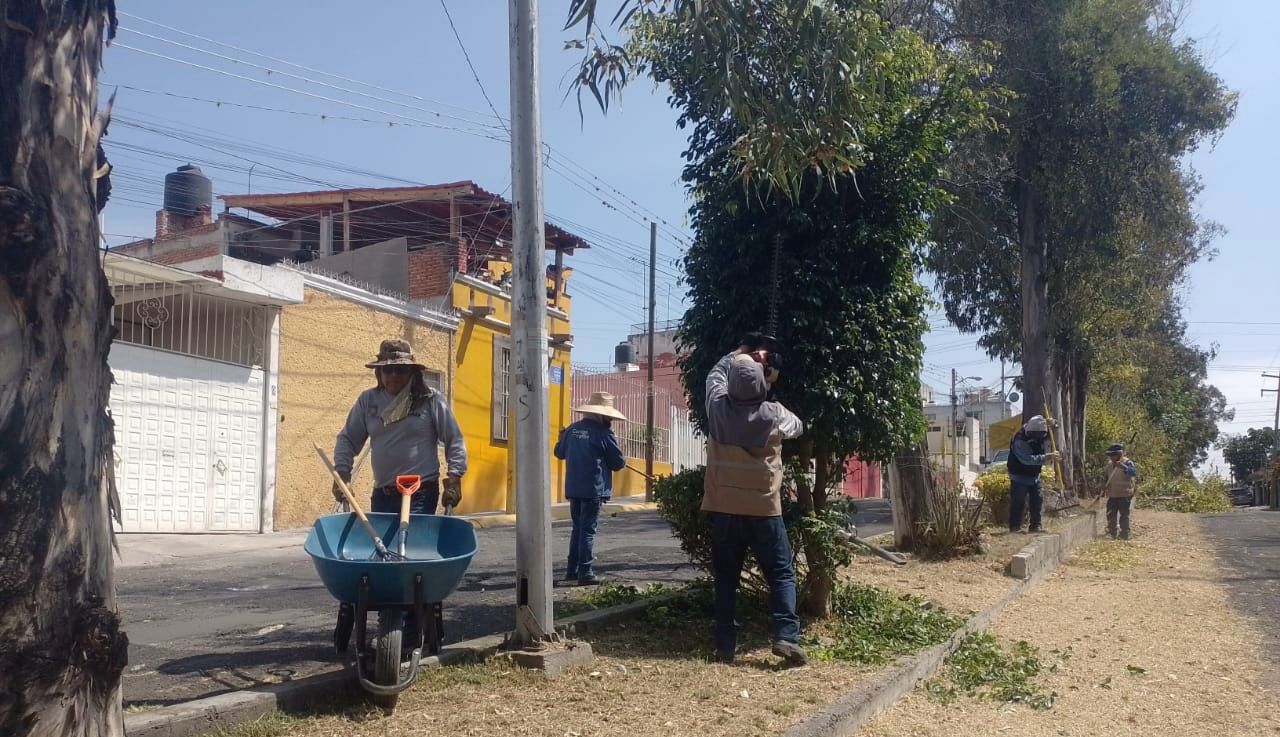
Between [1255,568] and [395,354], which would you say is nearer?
[395,354]

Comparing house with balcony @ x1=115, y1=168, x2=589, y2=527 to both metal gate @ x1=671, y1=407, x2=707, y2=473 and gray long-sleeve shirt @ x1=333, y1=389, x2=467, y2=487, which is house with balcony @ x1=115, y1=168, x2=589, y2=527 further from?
gray long-sleeve shirt @ x1=333, y1=389, x2=467, y2=487

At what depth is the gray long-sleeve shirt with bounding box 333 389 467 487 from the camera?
577 centimetres

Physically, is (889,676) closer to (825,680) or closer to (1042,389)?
(825,680)

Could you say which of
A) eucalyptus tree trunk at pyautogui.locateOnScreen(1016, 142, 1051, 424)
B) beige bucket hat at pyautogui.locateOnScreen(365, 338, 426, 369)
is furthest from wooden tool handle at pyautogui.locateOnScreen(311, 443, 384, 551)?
eucalyptus tree trunk at pyautogui.locateOnScreen(1016, 142, 1051, 424)

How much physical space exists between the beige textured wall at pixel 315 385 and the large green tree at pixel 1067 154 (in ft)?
29.6

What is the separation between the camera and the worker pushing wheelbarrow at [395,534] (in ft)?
14.5

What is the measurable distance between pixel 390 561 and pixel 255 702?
746 mm

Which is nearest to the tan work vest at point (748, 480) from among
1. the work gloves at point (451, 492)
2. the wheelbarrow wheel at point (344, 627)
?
the work gloves at point (451, 492)

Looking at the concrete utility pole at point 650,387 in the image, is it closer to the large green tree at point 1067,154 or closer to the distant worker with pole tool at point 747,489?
the large green tree at point 1067,154

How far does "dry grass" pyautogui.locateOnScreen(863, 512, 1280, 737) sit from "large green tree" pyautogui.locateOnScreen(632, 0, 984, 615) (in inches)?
58.7

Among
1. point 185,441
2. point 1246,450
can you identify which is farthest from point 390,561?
point 1246,450

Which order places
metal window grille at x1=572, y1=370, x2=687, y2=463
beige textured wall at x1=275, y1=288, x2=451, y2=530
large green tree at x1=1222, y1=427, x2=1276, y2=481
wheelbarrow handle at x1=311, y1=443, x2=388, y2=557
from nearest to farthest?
wheelbarrow handle at x1=311, y1=443, x2=388, y2=557 → beige textured wall at x1=275, y1=288, x2=451, y2=530 → metal window grille at x1=572, y1=370, x2=687, y2=463 → large green tree at x1=1222, y1=427, x2=1276, y2=481

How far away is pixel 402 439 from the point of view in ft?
19.0

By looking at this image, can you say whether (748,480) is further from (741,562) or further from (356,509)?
(356,509)
